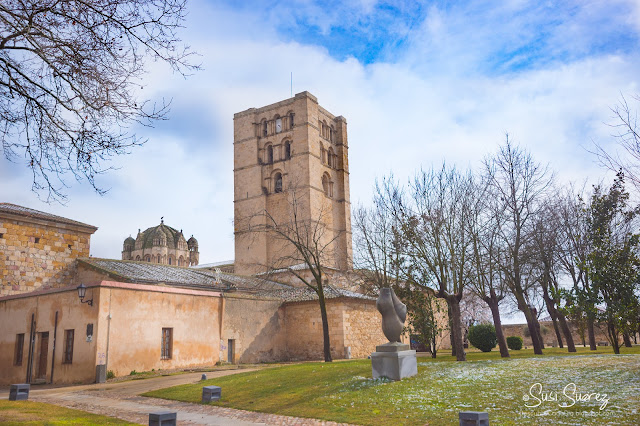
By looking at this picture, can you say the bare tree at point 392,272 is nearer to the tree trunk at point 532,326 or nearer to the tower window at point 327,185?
the tree trunk at point 532,326

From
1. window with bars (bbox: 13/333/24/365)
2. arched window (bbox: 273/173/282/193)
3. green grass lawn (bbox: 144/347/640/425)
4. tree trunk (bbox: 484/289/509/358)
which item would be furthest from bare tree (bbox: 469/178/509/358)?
arched window (bbox: 273/173/282/193)

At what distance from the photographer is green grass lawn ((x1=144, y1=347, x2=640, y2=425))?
8.10 m

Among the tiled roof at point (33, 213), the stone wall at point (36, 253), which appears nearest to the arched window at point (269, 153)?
the tiled roof at point (33, 213)

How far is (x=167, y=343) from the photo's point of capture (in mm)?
20156

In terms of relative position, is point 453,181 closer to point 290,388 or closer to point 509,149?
point 509,149

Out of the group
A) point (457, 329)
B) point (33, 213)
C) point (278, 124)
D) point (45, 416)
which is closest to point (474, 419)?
point (45, 416)

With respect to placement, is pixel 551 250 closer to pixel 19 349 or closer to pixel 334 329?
pixel 334 329

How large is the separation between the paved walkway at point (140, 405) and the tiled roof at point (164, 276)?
7067mm

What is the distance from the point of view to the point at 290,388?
40.5 ft

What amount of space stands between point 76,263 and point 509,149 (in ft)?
71.9

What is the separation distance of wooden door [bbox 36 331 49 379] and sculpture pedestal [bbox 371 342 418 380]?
13716 mm

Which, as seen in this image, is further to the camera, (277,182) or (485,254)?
(277,182)

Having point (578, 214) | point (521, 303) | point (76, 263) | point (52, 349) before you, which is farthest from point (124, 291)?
point (578, 214)

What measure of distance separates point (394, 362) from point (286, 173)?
36.5 metres
